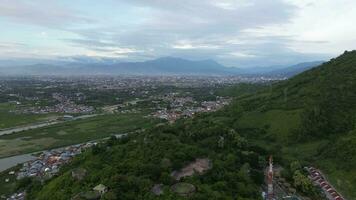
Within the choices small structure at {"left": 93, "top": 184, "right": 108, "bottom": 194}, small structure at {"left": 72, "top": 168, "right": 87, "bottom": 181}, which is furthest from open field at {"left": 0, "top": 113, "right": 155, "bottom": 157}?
small structure at {"left": 93, "top": 184, "right": 108, "bottom": 194}

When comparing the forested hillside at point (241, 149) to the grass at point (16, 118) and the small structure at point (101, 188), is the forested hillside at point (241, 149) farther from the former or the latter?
the grass at point (16, 118)

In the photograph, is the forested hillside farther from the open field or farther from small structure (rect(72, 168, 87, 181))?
the open field

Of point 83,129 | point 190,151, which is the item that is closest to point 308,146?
point 190,151

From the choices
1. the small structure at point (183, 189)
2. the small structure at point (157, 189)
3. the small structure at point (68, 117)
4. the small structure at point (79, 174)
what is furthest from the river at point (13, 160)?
the small structure at point (68, 117)

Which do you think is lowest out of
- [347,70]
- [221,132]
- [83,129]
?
[83,129]

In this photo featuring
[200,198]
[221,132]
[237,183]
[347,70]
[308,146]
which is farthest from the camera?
[347,70]

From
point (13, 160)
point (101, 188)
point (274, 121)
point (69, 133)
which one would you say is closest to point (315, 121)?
point (274, 121)

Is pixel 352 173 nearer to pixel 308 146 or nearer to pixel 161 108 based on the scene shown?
pixel 308 146

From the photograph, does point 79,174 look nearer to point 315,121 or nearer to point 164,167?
point 164,167
